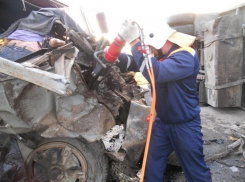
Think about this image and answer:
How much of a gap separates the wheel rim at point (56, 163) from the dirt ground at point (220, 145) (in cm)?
122

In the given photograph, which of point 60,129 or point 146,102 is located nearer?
point 60,129

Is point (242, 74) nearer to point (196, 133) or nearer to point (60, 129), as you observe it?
point (196, 133)

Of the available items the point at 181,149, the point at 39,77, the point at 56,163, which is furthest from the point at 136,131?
the point at 39,77

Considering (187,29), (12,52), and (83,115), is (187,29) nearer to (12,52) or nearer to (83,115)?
(83,115)

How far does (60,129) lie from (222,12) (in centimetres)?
544

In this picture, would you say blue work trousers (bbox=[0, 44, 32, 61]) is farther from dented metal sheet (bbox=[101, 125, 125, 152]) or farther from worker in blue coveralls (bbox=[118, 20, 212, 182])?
dented metal sheet (bbox=[101, 125, 125, 152])

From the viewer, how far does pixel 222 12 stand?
216 inches

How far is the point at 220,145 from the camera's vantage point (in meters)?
3.46

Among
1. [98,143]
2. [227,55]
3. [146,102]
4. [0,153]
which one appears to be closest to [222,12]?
[227,55]

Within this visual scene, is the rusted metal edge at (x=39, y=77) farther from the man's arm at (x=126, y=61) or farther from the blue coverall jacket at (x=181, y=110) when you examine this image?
the man's arm at (x=126, y=61)

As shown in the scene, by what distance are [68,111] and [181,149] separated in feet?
3.79

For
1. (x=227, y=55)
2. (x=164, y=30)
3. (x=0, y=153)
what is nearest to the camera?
(x=164, y=30)

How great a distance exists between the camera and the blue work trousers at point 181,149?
1.93 meters

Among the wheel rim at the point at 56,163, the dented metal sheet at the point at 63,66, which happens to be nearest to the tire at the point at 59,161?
the wheel rim at the point at 56,163
